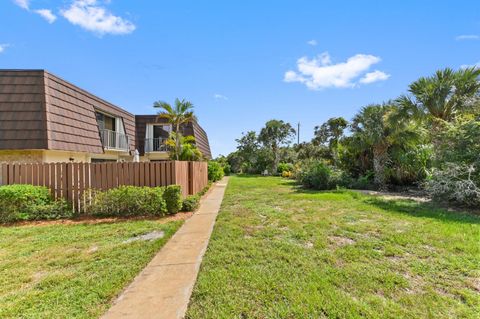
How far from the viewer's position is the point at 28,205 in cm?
677

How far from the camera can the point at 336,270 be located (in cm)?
346

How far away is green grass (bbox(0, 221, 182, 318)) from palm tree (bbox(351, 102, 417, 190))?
11.5m

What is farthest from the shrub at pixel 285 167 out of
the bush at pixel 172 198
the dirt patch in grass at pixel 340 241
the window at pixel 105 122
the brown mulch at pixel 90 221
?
the dirt patch in grass at pixel 340 241

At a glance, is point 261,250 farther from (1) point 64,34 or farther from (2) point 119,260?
(1) point 64,34

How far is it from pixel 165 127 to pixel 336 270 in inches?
733

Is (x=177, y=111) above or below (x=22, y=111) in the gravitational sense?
above

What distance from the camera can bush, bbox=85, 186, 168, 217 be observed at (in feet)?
23.4

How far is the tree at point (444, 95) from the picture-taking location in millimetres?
10789

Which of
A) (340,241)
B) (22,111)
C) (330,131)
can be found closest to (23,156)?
(22,111)

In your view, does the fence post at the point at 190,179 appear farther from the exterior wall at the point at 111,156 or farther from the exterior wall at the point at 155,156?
the exterior wall at the point at 155,156

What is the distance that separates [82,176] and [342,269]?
7.74 m

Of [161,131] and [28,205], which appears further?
[161,131]

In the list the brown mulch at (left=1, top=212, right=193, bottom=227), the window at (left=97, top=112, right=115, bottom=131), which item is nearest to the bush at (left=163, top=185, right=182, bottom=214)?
the brown mulch at (left=1, top=212, right=193, bottom=227)

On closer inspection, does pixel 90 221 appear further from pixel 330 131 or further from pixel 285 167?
pixel 330 131
